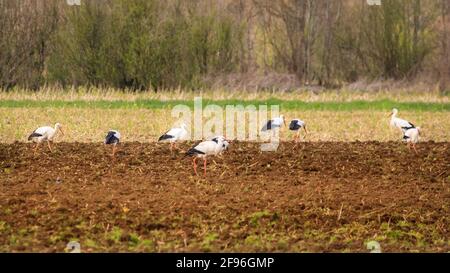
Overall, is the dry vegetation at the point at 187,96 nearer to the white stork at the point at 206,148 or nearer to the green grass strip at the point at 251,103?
the green grass strip at the point at 251,103

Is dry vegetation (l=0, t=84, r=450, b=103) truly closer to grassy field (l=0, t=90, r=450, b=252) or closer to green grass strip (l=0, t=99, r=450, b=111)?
green grass strip (l=0, t=99, r=450, b=111)

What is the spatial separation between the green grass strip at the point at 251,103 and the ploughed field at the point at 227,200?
24.9 ft

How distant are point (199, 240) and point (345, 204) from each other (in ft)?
7.11

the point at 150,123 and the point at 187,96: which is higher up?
the point at 150,123

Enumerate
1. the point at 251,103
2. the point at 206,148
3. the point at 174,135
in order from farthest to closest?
the point at 251,103
the point at 174,135
the point at 206,148

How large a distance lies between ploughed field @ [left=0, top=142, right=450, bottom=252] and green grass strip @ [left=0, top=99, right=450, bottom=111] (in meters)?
7.57

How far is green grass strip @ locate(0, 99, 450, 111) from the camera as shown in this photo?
20953 millimetres

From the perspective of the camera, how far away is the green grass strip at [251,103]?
21.0 metres

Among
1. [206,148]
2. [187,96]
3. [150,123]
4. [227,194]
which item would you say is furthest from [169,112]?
[227,194]

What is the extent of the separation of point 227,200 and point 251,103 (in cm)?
1257

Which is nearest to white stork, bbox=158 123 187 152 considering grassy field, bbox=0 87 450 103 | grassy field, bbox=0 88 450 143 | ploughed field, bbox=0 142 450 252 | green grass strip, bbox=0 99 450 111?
ploughed field, bbox=0 142 450 252

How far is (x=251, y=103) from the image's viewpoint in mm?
21906

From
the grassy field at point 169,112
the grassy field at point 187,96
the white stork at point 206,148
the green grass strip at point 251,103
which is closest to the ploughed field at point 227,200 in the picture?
the white stork at point 206,148

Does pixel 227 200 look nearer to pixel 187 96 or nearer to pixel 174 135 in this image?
pixel 174 135
